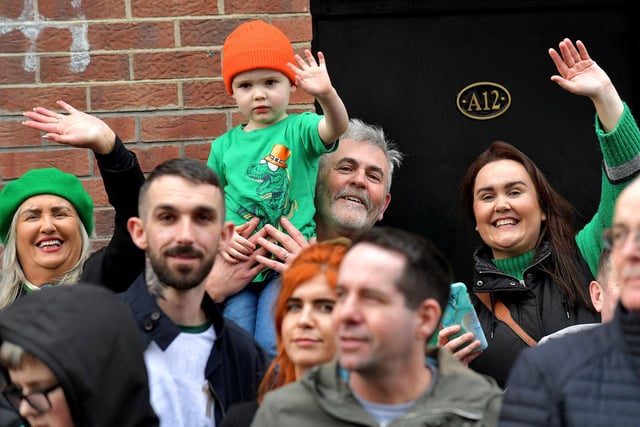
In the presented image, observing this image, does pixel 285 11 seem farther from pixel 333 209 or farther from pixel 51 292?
pixel 51 292

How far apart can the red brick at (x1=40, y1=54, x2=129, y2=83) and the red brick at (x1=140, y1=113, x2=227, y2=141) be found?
9.0 inches

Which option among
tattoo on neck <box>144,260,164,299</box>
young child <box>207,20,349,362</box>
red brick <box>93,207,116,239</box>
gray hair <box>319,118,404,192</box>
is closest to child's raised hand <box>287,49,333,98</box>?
young child <box>207,20,349,362</box>

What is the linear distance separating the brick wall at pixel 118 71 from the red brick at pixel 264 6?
3cm

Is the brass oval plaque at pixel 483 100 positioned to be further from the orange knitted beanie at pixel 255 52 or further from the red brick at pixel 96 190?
the red brick at pixel 96 190

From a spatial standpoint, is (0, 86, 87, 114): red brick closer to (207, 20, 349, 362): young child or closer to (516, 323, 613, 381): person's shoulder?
(207, 20, 349, 362): young child

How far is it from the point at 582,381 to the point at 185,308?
54.2 inches

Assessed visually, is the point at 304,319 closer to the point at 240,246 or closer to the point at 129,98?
the point at 240,246

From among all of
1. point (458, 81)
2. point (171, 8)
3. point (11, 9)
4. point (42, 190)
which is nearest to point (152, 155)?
point (42, 190)

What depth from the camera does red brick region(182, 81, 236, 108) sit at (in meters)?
5.09

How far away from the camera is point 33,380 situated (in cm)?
318

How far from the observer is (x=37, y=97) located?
5.08 m

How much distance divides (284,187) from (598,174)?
5.98 ft

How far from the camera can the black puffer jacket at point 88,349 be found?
10.3 feet

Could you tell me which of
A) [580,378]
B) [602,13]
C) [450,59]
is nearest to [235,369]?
[580,378]
